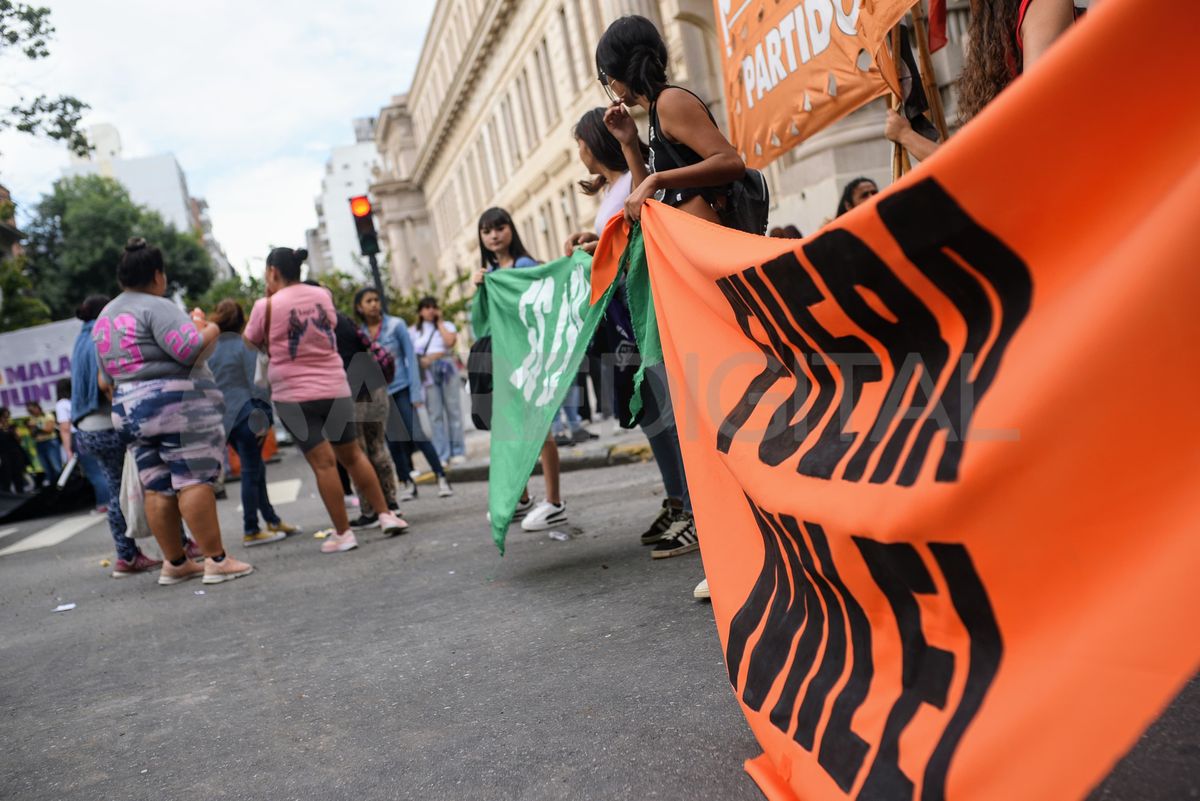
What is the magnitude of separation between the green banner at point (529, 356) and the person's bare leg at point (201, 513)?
1957mm

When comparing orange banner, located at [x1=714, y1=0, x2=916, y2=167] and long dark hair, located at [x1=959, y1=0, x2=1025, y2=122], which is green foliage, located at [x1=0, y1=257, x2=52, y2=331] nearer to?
orange banner, located at [x1=714, y1=0, x2=916, y2=167]

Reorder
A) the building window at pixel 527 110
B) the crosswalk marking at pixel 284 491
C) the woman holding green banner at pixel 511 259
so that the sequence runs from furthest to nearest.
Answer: the building window at pixel 527 110
the crosswalk marking at pixel 284 491
the woman holding green banner at pixel 511 259

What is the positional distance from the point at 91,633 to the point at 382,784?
3297mm

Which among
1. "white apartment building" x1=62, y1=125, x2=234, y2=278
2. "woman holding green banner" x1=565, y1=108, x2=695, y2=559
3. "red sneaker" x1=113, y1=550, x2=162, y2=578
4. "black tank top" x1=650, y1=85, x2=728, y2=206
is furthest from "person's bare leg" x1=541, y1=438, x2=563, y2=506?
"white apartment building" x1=62, y1=125, x2=234, y2=278

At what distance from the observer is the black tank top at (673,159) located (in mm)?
3975

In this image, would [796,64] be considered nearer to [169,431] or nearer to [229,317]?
[169,431]

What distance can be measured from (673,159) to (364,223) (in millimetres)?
9895

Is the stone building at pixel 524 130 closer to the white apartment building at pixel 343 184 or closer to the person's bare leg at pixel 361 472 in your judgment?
the person's bare leg at pixel 361 472

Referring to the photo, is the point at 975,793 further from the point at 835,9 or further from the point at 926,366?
the point at 835,9

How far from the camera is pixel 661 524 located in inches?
214

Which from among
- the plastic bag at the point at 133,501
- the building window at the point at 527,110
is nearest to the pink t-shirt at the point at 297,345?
the plastic bag at the point at 133,501

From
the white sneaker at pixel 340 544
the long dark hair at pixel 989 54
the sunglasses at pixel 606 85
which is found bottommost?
the white sneaker at pixel 340 544

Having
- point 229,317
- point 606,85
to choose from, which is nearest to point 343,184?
point 229,317

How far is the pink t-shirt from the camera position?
6758 millimetres
